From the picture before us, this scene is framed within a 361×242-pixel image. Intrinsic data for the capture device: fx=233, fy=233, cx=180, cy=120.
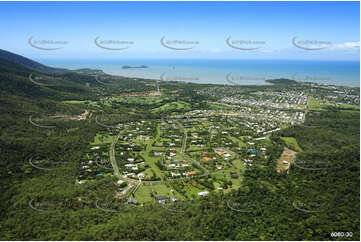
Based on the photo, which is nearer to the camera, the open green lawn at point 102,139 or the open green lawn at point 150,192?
the open green lawn at point 150,192

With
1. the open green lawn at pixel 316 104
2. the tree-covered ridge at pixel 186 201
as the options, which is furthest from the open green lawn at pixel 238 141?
the open green lawn at pixel 316 104

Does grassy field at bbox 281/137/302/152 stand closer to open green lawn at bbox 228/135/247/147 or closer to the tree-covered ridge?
the tree-covered ridge

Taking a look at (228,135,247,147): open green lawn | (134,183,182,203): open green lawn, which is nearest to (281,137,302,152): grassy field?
(228,135,247,147): open green lawn

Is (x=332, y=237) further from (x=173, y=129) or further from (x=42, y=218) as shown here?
(x=173, y=129)

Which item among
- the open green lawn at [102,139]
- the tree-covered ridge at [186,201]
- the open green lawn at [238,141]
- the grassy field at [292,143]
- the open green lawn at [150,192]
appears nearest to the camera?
the tree-covered ridge at [186,201]

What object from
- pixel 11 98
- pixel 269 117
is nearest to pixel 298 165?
pixel 269 117

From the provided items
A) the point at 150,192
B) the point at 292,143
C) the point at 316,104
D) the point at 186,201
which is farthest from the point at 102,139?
the point at 316,104

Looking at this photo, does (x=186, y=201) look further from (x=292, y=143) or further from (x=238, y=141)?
(x=292, y=143)

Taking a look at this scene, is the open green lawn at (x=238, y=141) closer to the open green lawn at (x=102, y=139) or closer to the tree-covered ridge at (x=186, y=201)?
the tree-covered ridge at (x=186, y=201)
